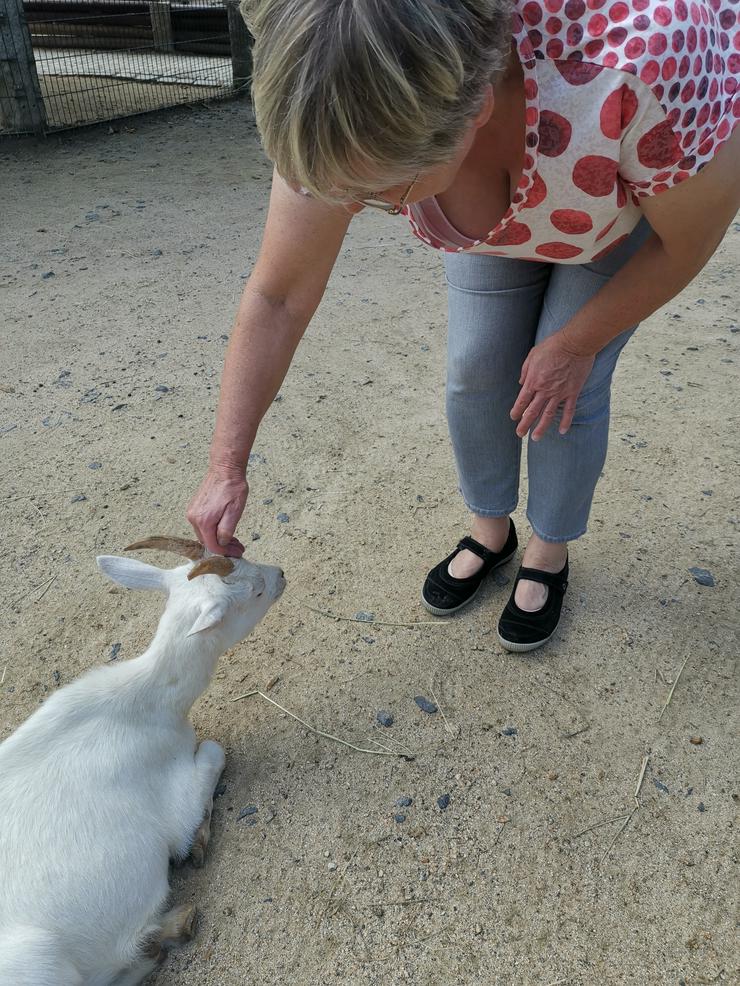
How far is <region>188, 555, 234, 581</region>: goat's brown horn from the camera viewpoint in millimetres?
1639

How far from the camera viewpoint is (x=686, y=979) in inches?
54.0

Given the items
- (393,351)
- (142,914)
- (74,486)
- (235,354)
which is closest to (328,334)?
(393,351)

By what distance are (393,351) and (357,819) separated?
1.93 meters

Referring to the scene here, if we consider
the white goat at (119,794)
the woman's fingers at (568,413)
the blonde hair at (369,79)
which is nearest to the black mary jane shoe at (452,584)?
the white goat at (119,794)

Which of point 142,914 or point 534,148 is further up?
point 534,148

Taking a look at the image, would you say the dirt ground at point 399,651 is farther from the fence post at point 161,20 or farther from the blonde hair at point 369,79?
the fence post at point 161,20

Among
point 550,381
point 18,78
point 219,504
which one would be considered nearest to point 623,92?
point 550,381

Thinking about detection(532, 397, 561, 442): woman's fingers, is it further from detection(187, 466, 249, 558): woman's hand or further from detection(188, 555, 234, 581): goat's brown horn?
detection(188, 555, 234, 581): goat's brown horn

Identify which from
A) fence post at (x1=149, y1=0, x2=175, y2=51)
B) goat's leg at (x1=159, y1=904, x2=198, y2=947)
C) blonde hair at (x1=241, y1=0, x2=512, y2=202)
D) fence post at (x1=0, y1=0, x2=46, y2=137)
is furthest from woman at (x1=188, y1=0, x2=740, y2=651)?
fence post at (x1=149, y1=0, x2=175, y2=51)

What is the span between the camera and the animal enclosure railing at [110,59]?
5.23 meters

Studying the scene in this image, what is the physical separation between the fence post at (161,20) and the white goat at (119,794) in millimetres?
6596

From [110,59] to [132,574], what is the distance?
250 inches

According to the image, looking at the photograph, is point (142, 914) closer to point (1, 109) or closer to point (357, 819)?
point (357, 819)

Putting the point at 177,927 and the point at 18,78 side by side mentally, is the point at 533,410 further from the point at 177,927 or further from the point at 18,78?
the point at 18,78
